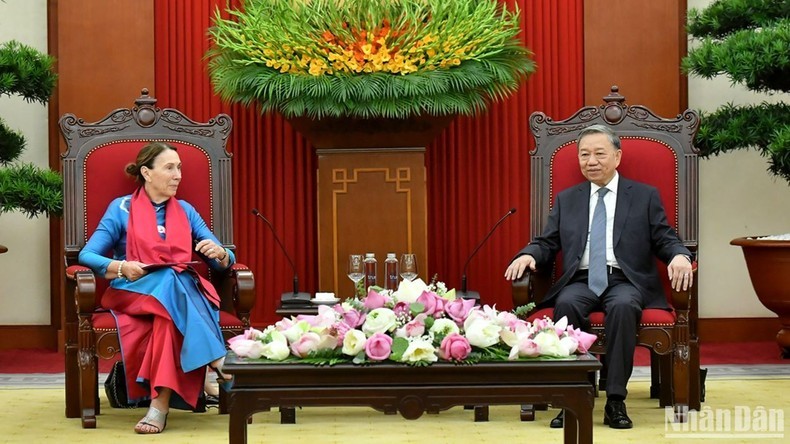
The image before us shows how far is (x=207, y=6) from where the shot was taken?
5.79 metres

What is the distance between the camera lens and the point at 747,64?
4.99m

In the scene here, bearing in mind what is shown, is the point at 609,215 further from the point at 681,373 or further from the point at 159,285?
the point at 159,285

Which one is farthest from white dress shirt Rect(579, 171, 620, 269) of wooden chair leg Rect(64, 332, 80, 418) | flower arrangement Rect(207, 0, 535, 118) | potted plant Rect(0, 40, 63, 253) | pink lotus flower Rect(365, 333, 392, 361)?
potted plant Rect(0, 40, 63, 253)

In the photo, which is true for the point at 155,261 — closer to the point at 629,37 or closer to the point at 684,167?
the point at 684,167

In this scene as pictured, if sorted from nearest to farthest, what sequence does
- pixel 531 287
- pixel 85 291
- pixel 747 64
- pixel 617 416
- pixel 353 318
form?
1. pixel 353 318
2. pixel 617 416
3. pixel 85 291
4. pixel 531 287
5. pixel 747 64

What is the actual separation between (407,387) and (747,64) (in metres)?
2.73

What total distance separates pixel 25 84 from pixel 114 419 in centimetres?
169

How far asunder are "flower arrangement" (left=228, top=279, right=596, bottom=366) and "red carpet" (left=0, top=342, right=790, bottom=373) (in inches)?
96.7

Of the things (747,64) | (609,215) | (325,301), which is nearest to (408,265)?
(325,301)

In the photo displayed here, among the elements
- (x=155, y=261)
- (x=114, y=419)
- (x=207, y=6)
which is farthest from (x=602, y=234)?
(x=207, y=6)

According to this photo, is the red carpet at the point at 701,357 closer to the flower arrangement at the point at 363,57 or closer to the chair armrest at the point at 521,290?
the chair armrest at the point at 521,290

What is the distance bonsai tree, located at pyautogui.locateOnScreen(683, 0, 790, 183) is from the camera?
4.98 meters

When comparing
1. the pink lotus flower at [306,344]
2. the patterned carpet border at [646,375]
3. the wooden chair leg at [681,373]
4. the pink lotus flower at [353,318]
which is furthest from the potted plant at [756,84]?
the pink lotus flower at [306,344]

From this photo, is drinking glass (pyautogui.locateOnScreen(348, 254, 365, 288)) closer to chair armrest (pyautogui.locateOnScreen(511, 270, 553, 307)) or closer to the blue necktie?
chair armrest (pyautogui.locateOnScreen(511, 270, 553, 307))
